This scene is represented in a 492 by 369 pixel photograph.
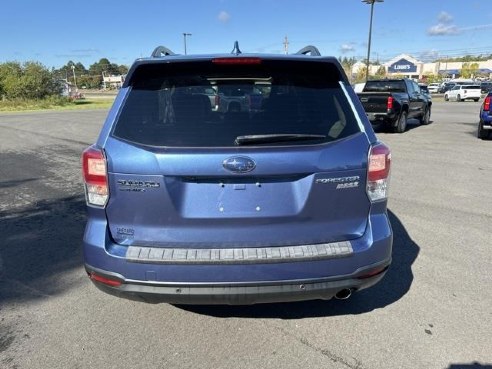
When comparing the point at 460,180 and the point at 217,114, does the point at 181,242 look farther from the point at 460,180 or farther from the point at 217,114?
the point at 460,180

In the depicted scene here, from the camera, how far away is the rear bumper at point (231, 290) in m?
2.50

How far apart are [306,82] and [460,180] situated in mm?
6094

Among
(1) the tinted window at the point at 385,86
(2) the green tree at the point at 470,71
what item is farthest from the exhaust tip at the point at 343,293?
(2) the green tree at the point at 470,71

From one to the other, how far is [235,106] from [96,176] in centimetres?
100

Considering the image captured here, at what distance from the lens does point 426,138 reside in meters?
13.9

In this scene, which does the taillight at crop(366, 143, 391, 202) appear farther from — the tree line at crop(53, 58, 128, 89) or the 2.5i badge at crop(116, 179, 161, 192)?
the tree line at crop(53, 58, 128, 89)

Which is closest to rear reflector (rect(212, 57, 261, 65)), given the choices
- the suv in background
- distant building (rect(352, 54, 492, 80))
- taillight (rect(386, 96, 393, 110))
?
taillight (rect(386, 96, 393, 110))

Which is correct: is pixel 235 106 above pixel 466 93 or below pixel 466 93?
above

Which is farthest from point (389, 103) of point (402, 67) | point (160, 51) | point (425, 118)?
point (402, 67)

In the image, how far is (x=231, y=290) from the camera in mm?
2504

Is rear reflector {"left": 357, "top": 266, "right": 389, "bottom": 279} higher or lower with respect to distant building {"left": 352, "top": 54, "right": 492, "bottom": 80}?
lower

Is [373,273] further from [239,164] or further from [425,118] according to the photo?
A: [425,118]

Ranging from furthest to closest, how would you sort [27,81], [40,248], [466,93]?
[27,81], [466,93], [40,248]

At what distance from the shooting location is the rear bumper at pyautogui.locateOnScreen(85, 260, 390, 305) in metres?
2.50
